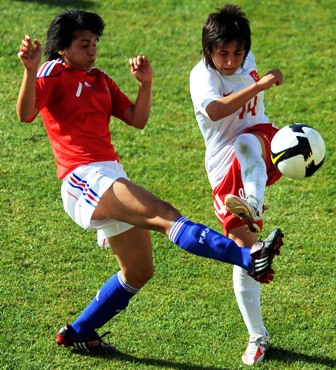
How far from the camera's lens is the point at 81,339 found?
6.25 meters

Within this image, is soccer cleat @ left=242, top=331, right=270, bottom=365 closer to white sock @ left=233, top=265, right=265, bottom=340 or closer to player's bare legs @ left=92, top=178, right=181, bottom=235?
white sock @ left=233, top=265, right=265, bottom=340

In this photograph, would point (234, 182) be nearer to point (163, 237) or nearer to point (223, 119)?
point (223, 119)

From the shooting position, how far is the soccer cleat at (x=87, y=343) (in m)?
6.24

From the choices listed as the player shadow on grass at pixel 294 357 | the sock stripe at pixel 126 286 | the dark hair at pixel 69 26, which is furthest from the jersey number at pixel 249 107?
the player shadow on grass at pixel 294 357

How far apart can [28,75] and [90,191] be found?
2.56 ft

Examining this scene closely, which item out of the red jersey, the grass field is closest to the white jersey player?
the grass field

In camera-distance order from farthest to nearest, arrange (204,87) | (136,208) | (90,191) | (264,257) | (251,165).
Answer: (204,87)
(251,165)
(90,191)
(136,208)
(264,257)

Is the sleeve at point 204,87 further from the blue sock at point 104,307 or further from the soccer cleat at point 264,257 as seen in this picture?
the blue sock at point 104,307

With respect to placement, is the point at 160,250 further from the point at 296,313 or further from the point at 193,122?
the point at 193,122

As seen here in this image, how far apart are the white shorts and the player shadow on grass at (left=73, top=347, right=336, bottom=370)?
33.8 inches

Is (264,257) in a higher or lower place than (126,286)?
higher

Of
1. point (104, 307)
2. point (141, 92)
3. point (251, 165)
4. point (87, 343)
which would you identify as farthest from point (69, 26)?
point (87, 343)

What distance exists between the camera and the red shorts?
19.9 ft

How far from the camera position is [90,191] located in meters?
5.68
